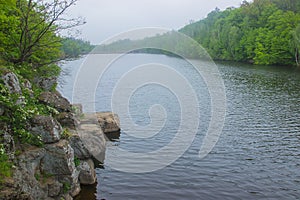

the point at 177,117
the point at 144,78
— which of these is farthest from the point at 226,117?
the point at 144,78

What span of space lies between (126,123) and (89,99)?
14.8 meters

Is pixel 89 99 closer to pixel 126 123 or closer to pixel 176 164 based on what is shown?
pixel 126 123

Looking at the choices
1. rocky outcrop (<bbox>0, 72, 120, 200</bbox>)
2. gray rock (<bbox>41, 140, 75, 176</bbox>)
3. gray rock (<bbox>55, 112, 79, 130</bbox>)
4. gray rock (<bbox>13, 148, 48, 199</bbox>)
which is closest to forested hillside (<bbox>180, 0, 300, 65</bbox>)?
gray rock (<bbox>55, 112, 79, 130</bbox>)

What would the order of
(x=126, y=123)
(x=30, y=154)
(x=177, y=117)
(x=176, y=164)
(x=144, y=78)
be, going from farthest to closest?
1. (x=144, y=78)
2. (x=177, y=117)
3. (x=126, y=123)
4. (x=176, y=164)
5. (x=30, y=154)

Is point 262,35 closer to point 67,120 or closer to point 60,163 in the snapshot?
point 67,120

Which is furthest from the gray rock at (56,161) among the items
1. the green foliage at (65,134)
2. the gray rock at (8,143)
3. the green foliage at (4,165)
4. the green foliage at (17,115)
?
the green foliage at (4,165)

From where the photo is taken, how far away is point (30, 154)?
13.6 m

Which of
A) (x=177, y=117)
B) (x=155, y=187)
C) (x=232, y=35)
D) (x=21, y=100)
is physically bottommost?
(x=155, y=187)

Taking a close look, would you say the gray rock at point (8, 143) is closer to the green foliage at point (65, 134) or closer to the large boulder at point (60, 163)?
the large boulder at point (60, 163)

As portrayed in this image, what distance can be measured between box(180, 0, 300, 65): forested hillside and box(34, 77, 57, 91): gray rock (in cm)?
7169

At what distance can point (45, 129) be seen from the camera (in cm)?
1448

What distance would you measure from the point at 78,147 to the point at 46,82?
330 inches

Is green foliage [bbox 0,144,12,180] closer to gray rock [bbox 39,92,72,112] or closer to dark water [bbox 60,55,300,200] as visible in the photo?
dark water [bbox 60,55,300,200]

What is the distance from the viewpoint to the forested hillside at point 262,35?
8919 cm
